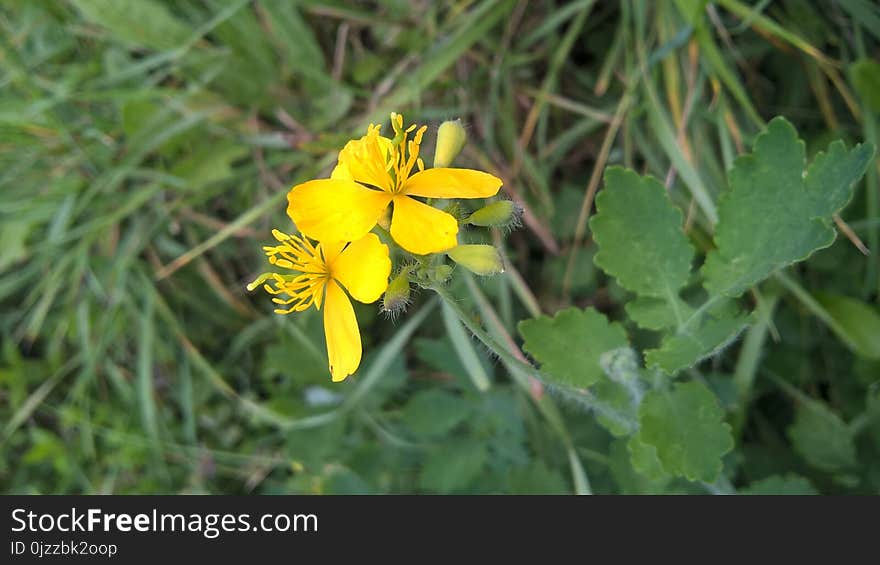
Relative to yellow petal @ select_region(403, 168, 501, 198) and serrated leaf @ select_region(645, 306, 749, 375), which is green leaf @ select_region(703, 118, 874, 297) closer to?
serrated leaf @ select_region(645, 306, 749, 375)

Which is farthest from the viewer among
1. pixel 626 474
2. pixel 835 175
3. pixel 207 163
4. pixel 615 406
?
pixel 207 163

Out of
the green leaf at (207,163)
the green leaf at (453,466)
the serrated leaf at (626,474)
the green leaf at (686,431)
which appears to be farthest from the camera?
the green leaf at (207,163)

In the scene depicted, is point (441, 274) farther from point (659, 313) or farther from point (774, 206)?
point (774, 206)

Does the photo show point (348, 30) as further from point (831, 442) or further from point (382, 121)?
point (831, 442)

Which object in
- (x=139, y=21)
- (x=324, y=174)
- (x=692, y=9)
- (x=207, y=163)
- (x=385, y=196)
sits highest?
(x=139, y=21)

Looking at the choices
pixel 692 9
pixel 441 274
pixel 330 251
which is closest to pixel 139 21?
pixel 330 251

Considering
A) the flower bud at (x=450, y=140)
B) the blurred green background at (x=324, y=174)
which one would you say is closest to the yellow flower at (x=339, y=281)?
the flower bud at (x=450, y=140)

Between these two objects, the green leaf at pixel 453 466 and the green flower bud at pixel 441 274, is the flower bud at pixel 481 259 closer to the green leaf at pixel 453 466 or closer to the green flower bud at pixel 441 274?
the green flower bud at pixel 441 274
